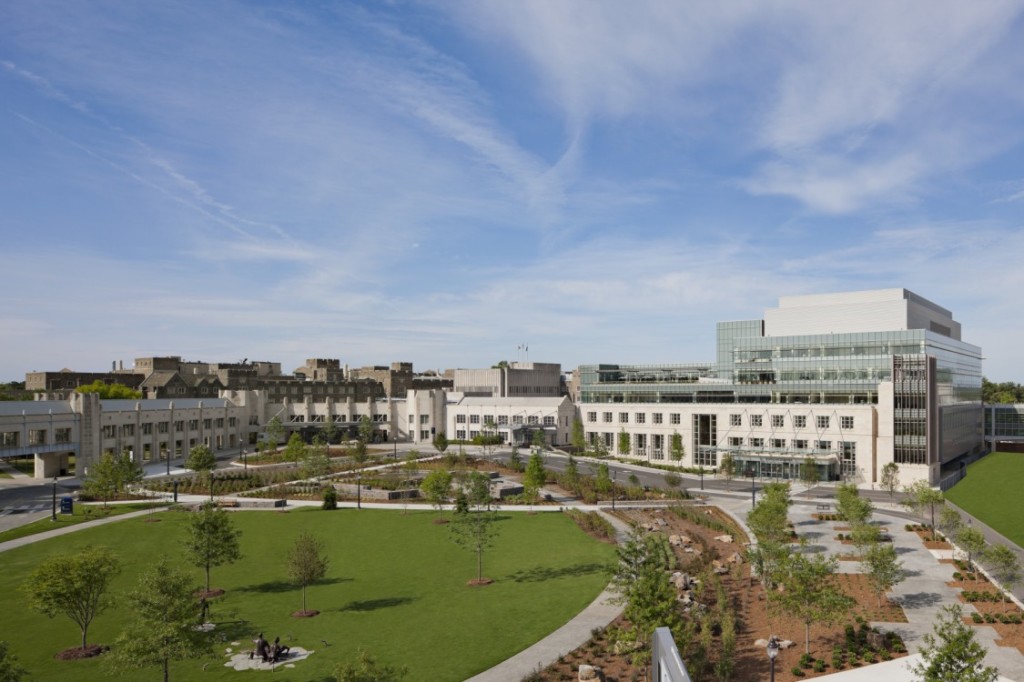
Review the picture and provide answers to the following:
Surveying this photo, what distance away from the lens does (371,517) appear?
201 ft

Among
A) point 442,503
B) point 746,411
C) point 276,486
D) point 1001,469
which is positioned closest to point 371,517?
point 442,503

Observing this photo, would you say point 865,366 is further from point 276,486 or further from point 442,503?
point 276,486

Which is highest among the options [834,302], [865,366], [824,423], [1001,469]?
[834,302]

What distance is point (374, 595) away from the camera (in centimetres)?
3859

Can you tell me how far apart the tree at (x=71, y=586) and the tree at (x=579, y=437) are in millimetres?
83450

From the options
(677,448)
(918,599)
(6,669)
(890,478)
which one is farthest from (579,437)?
(6,669)

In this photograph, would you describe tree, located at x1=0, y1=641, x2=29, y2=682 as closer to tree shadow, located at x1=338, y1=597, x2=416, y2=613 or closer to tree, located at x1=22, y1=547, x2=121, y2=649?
tree, located at x1=22, y1=547, x2=121, y2=649

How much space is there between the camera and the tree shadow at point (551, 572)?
41.8 meters

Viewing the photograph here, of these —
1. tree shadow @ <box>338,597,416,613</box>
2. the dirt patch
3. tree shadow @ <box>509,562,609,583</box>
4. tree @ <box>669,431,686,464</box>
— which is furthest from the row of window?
the dirt patch

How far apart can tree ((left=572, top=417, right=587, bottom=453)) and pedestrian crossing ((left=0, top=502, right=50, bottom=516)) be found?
2740 inches

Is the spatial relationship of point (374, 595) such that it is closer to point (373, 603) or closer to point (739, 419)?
point (373, 603)

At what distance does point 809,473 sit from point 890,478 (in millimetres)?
8071

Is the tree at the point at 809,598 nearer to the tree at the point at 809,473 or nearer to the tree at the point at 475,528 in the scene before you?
the tree at the point at 475,528

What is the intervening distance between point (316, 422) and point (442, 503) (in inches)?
2773
